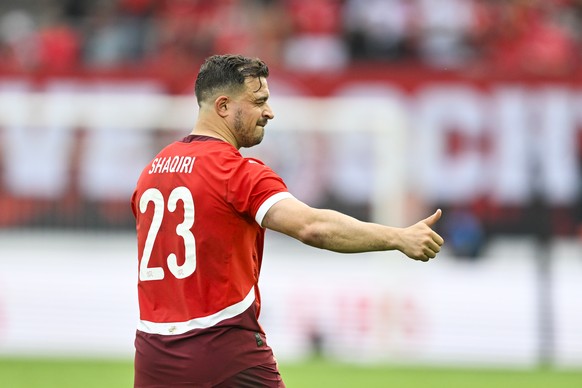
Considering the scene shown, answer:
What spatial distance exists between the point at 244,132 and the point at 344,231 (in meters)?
0.86

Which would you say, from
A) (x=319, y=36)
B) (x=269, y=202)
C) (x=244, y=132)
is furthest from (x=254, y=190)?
(x=319, y=36)

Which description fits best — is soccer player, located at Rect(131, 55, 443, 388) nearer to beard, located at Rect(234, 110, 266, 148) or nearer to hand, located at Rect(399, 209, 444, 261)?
beard, located at Rect(234, 110, 266, 148)

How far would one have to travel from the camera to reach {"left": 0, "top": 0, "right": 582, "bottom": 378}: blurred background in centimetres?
1508

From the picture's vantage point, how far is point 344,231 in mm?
5426

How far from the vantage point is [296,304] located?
1526 cm

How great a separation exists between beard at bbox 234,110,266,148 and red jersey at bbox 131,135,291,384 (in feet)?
0.60

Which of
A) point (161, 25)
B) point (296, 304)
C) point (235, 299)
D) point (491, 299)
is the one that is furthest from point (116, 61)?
point (235, 299)

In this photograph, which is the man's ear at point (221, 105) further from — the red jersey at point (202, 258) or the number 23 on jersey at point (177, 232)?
the number 23 on jersey at point (177, 232)

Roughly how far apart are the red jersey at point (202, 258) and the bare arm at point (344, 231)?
0.17 metres

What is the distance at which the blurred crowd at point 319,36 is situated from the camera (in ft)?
56.7

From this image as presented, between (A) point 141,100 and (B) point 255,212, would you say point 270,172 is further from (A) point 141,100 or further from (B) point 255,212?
(A) point 141,100

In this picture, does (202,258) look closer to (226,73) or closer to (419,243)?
(226,73)

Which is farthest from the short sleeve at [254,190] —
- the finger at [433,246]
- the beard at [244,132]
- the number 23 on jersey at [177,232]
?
the finger at [433,246]

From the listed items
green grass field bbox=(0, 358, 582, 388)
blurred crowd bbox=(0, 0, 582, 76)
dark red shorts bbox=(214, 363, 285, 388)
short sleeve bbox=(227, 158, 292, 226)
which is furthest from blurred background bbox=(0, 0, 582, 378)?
short sleeve bbox=(227, 158, 292, 226)
